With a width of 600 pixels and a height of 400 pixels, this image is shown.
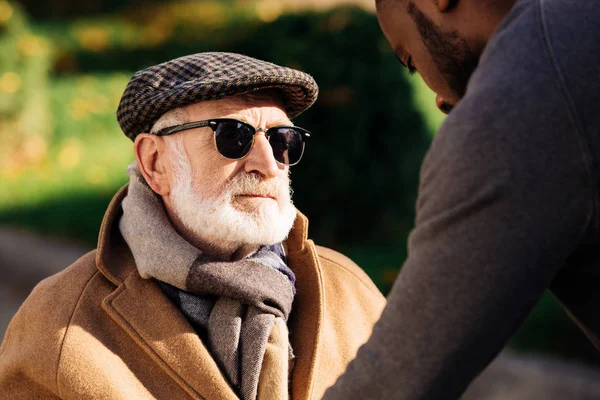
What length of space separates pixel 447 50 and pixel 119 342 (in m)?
1.32

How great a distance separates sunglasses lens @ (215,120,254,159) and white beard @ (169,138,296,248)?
0.08m

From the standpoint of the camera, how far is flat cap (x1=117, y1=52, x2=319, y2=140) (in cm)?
244

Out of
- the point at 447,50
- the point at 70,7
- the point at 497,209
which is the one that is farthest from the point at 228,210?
the point at 70,7

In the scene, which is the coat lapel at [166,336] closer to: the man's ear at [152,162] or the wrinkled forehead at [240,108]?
the man's ear at [152,162]

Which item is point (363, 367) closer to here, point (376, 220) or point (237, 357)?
point (237, 357)

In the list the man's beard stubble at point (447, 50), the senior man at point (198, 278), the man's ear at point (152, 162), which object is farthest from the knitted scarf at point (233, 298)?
the man's beard stubble at point (447, 50)

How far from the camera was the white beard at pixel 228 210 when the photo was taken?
98.7 inches

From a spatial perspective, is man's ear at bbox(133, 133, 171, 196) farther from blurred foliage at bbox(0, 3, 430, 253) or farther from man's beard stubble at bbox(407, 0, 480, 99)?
blurred foliage at bbox(0, 3, 430, 253)

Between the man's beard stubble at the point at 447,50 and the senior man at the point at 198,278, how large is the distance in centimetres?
92

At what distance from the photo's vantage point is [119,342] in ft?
7.74

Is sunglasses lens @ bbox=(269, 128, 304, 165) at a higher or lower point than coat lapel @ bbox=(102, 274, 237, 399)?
higher

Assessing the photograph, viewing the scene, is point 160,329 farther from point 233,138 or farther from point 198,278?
point 233,138

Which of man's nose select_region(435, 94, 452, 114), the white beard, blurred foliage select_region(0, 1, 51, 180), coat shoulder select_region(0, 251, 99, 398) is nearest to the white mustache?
the white beard

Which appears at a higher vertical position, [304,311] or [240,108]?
[240,108]
